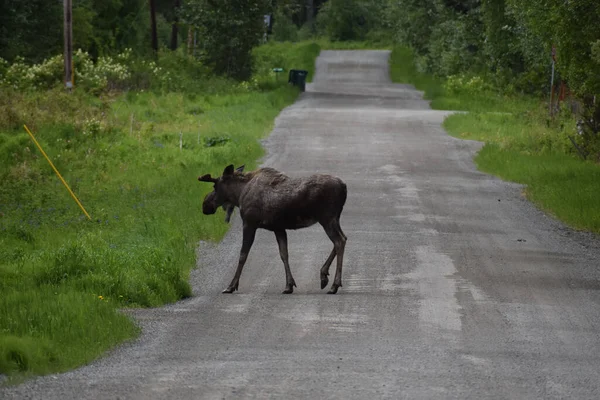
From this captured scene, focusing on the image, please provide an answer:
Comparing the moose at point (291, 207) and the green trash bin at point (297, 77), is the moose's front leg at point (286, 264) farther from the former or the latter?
the green trash bin at point (297, 77)

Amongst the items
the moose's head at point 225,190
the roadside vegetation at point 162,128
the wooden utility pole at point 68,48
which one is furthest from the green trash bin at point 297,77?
the moose's head at point 225,190

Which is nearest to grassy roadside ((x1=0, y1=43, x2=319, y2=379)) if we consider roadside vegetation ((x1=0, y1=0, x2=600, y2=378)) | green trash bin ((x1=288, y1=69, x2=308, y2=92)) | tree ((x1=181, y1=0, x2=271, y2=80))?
roadside vegetation ((x1=0, y1=0, x2=600, y2=378))

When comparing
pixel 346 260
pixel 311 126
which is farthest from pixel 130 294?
pixel 311 126

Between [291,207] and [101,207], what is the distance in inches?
354

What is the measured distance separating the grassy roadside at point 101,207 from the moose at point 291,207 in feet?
3.94

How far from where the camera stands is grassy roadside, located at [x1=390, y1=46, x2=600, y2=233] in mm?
23589

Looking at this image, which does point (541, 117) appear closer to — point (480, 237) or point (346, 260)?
point (480, 237)

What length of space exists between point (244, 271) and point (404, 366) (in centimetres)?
662

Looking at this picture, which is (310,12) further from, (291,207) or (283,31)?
(291,207)

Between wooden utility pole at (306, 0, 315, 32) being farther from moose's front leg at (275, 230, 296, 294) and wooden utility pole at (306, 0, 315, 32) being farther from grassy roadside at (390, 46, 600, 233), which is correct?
moose's front leg at (275, 230, 296, 294)

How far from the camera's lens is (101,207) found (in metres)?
22.8

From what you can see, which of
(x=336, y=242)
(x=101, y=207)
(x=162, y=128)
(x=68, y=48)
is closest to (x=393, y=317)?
(x=336, y=242)

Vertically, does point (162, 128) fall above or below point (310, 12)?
above

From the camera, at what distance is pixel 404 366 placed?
10141 millimetres
